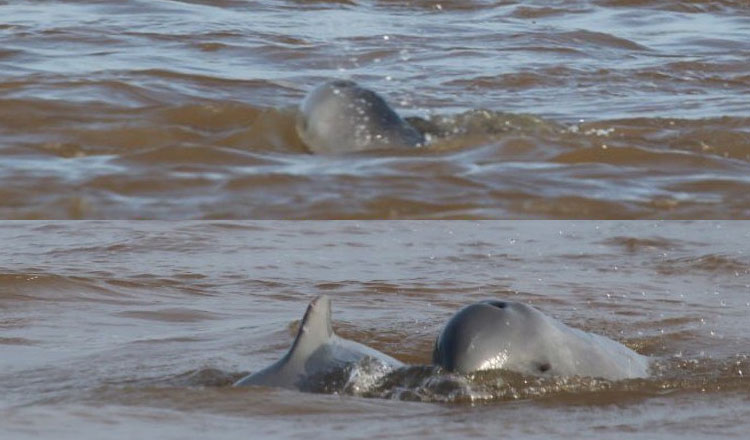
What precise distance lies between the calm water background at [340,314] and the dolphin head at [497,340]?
8 centimetres

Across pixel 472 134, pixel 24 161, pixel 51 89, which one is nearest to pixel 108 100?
pixel 51 89

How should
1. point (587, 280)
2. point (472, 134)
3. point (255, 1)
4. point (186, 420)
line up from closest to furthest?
point (186, 420), point (587, 280), point (472, 134), point (255, 1)

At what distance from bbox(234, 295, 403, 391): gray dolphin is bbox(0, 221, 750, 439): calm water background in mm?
67

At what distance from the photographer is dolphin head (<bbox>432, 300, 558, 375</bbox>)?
426 cm

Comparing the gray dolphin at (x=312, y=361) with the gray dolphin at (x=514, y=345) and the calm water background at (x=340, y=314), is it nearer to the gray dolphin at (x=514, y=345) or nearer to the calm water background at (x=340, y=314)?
the calm water background at (x=340, y=314)

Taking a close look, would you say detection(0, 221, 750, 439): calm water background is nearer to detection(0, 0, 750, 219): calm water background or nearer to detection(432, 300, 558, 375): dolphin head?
detection(432, 300, 558, 375): dolphin head

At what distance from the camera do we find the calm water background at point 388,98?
776 centimetres

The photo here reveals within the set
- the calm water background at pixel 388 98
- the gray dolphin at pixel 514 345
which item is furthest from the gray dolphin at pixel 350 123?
the gray dolphin at pixel 514 345

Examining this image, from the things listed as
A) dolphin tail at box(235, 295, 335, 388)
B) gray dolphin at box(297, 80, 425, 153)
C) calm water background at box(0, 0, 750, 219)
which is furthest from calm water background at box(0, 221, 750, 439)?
gray dolphin at box(297, 80, 425, 153)

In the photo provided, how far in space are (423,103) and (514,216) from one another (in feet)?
10.3

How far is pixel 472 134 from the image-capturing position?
29.7 ft

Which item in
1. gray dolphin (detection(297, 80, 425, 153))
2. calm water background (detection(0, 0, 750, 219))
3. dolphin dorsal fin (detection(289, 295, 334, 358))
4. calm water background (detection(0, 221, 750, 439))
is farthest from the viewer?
gray dolphin (detection(297, 80, 425, 153))

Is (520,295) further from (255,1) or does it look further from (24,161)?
(255,1)

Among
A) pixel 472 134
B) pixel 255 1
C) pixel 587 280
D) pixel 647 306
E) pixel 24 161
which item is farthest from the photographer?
pixel 255 1
